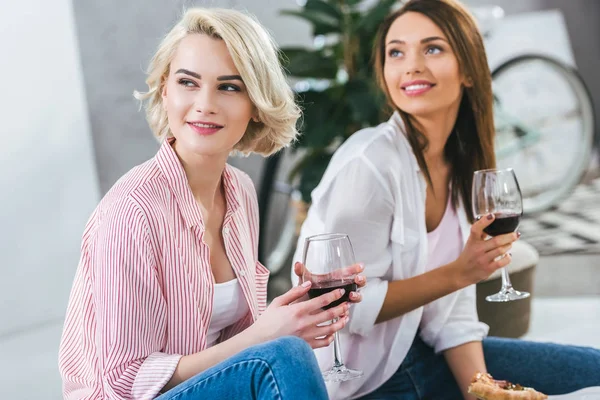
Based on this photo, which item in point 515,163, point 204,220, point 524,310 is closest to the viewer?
point 204,220

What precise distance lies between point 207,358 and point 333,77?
2302 mm

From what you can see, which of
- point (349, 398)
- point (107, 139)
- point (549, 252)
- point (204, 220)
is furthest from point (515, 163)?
point (204, 220)

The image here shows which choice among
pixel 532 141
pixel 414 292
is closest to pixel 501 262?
pixel 414 292

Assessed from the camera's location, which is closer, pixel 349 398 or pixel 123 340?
pixel 123 340

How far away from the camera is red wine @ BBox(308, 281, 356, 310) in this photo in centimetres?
127

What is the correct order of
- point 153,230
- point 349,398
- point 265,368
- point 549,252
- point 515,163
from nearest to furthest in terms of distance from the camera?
point 265,368 → point 153,230 → point 349,398 → point 549,252 → point 515,163

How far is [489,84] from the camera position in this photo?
1983 millimetres

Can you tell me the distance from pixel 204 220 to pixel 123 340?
1.09 ft

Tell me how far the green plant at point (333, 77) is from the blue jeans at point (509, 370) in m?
1.52

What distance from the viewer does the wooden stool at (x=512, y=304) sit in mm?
2779

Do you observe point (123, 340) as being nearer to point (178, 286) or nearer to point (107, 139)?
point (178, 286)

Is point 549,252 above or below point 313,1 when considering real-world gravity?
below

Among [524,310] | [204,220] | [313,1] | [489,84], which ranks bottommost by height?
[524,310]

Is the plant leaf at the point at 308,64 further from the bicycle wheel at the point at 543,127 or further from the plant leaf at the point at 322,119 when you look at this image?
the bicycle wheel at the point at 543,127
